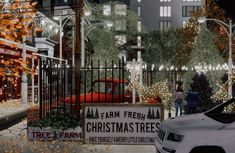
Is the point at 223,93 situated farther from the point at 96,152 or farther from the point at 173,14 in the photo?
the point at 173,14

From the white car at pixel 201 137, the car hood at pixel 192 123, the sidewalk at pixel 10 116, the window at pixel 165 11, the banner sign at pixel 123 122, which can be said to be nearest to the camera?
the white car at pixel 201 137

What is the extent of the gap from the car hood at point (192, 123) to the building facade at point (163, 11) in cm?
10505

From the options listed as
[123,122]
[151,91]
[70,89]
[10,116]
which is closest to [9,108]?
[10,116]

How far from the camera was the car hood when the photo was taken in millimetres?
8719

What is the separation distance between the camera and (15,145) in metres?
13.9

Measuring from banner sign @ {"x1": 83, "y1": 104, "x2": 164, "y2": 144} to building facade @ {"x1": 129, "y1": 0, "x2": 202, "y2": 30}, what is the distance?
331ft

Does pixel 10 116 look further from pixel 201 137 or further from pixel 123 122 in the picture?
pixel 201 137

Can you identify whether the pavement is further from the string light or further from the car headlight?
the string light

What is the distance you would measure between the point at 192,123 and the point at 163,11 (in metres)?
109

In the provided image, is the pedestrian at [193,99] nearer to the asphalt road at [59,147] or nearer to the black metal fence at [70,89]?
the black metal fence at [70,89]

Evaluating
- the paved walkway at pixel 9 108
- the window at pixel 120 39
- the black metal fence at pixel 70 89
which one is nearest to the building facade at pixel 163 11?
the window at pixel 120 39

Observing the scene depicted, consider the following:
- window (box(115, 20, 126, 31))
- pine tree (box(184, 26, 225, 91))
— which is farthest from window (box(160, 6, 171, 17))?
pine tree (box(184, 26, 225, 91))

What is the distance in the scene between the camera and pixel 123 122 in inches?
549

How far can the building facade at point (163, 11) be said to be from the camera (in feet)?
376
